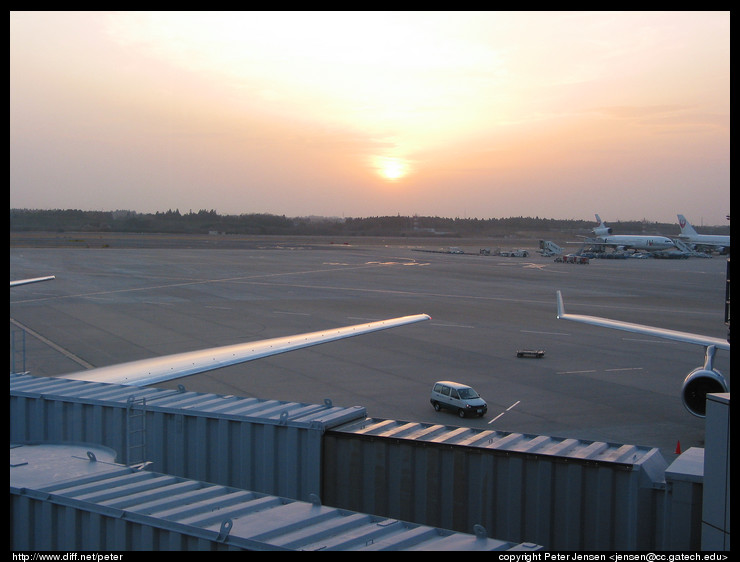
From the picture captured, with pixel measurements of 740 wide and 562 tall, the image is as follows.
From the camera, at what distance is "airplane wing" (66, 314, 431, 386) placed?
54.3 ft

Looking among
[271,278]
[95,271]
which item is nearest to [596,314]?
[271,278]

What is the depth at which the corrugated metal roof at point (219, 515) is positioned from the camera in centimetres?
720

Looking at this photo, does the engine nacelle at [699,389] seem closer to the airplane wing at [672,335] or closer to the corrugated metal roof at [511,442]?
the airplane wing at [672,335]

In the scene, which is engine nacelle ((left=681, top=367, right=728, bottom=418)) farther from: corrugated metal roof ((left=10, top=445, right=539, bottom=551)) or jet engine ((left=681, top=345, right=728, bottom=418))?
corrugated metal roof ((left=10, top=445, right=539, bottom=551))

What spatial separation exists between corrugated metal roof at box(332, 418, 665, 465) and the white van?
354 inches

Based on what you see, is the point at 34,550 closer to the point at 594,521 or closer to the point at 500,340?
the point at 594,521

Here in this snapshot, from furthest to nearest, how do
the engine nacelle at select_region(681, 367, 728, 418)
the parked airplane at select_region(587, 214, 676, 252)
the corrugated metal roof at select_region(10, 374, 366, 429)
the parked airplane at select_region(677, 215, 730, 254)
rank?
the parked airplane at select_region(677, 215, 730, 254)
the parked airplane at select_region(587, 214, 676, 252)
the engine nacelle at select_region(681, 367, 728, 418)
the corrugated metal roof at select_region(10, 374, 366, 429)

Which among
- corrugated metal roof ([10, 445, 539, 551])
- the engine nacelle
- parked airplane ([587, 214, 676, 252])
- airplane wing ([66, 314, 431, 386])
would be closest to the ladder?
corrugated metal roof ([10, 445, 539, 551])

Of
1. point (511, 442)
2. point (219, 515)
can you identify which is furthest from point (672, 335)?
point (219, 515)

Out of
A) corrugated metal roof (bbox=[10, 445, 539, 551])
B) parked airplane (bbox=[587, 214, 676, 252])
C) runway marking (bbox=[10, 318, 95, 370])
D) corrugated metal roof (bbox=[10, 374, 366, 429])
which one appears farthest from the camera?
parked airplane (bbox=[587, 214, 676, 252])

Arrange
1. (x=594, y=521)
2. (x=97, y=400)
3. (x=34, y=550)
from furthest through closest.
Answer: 1. (x=97, y=400)
2. (x=594, y=521)
3. (x=34, y=550)

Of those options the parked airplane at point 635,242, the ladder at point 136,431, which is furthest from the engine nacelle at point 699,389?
the parked airplane at point 635,242
